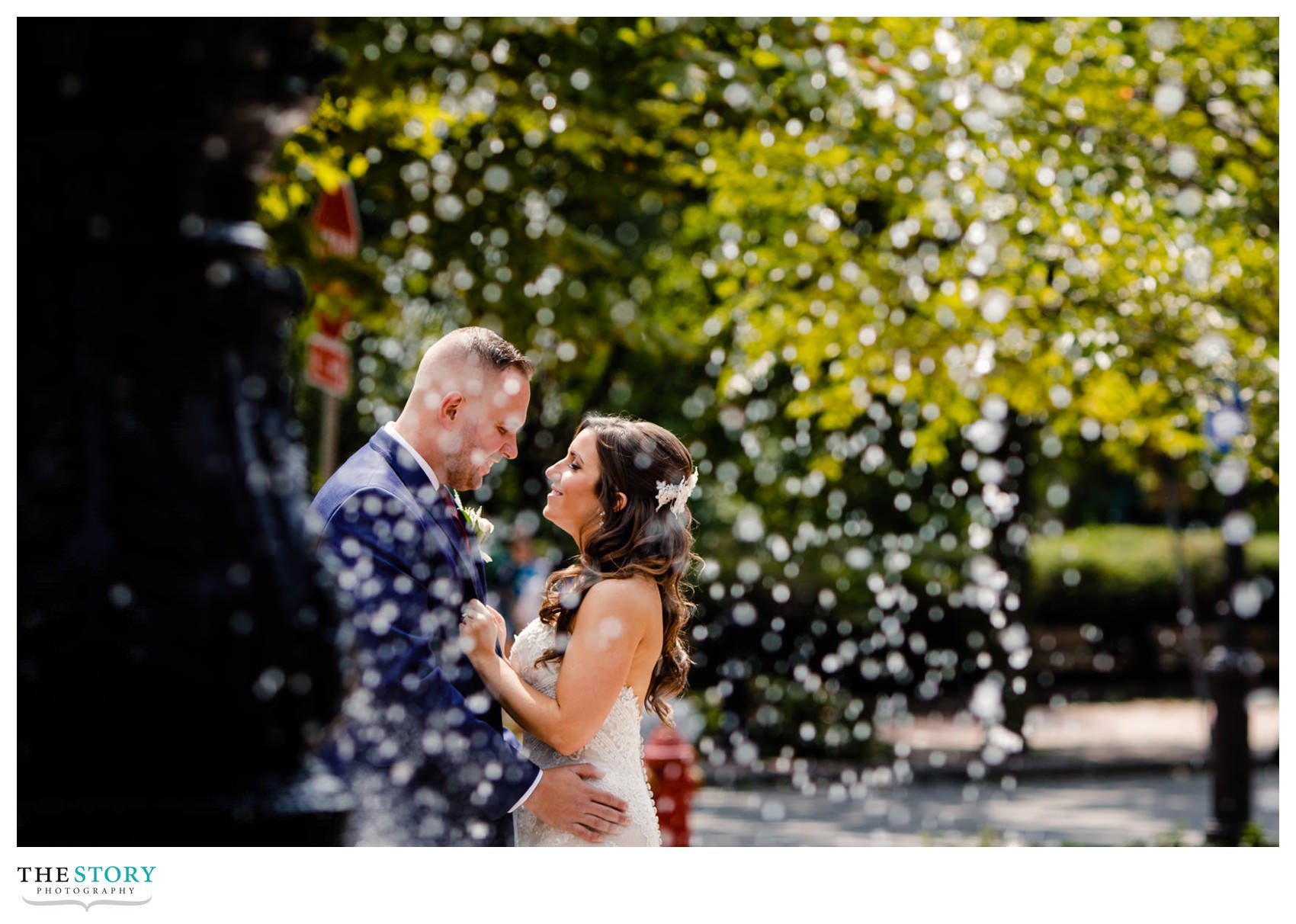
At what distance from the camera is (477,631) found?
10.4 ft

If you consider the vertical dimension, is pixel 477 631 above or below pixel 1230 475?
below

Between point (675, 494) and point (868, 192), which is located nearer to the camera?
point (675, 494)

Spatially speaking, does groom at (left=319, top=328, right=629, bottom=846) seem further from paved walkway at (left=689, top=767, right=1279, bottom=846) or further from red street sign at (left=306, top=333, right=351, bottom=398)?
paved walkway at (left=689, top=767, right=1279, bottom=846)

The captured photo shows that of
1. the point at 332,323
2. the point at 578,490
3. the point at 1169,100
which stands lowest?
the point at 578,490

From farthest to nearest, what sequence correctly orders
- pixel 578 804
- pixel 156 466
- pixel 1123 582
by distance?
pixel 1123 582
pixel 578 804
pixel 156 466

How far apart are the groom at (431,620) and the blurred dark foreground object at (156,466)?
3.79 feet

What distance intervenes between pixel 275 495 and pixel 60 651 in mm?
287

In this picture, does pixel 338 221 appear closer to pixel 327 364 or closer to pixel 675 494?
pixel 327 364

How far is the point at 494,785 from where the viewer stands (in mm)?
3160

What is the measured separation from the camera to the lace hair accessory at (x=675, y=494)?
3590 mm

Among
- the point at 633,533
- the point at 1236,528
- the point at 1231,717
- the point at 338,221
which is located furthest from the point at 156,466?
the point at 1231,717

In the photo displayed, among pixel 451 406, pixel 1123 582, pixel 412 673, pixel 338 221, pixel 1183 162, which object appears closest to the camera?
pixel 412 673

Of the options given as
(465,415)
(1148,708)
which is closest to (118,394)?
(465,415)

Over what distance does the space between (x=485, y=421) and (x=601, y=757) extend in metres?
0.95
